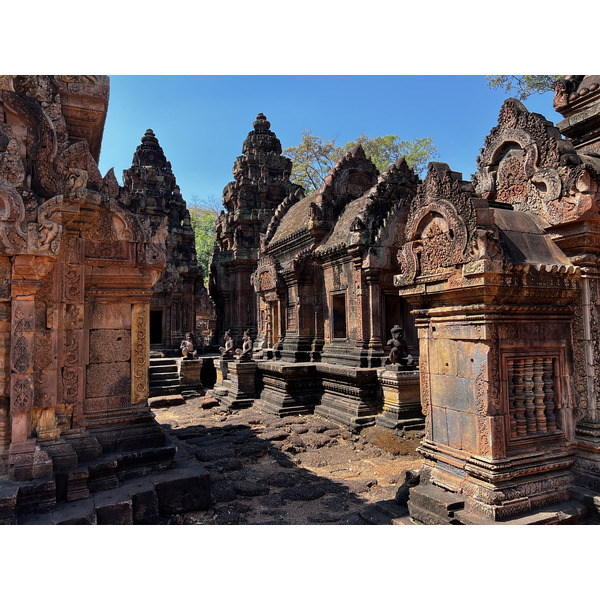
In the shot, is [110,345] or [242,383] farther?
[242,383]

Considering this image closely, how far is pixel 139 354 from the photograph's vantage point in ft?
17.5

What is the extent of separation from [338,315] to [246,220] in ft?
32.0

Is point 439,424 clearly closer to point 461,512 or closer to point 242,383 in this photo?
point 461,512

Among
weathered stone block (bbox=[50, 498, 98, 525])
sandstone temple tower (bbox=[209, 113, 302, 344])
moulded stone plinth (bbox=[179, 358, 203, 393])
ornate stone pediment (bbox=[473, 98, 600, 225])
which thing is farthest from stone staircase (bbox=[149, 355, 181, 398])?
ornate stone pediment (bbox=[473, 98, 600, 225])

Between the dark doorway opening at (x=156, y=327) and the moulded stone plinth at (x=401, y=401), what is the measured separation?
40.9 ft

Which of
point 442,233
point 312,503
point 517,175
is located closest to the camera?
point 442,233

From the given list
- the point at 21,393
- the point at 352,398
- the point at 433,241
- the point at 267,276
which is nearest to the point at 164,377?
the point at 267,276

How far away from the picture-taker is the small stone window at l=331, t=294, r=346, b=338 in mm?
11773

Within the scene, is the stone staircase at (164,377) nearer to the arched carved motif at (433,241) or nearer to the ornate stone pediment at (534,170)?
the arched carved motif at (433,241)

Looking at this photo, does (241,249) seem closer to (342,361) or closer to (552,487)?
(342,361)

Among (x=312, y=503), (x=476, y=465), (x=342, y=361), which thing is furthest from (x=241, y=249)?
(x=476, y=465)

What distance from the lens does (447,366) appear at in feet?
13.6

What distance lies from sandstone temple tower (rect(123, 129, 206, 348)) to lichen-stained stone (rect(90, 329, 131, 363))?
1305 cm

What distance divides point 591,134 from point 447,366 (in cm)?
313
